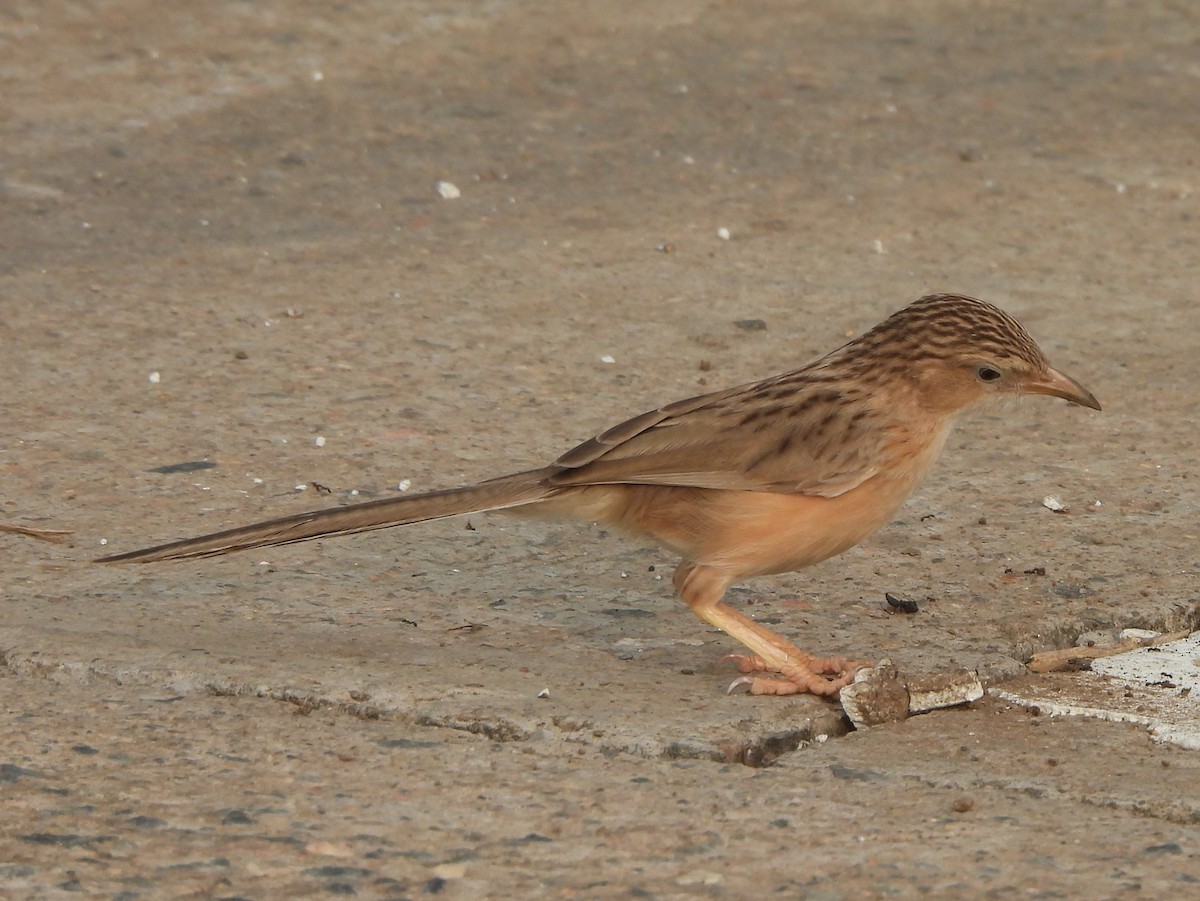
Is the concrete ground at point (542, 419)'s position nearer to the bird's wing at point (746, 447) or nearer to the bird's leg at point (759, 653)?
the bird's leg at point (759, 653)

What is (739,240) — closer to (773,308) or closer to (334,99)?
(773,308)

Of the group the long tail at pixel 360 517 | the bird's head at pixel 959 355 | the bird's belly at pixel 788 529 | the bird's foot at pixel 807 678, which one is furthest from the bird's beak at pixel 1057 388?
the long tail at pixel 360 517

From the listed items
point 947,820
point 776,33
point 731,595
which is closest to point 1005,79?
point 776,33

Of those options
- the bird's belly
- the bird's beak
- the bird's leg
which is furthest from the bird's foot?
the bird's beak

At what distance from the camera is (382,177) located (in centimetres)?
976

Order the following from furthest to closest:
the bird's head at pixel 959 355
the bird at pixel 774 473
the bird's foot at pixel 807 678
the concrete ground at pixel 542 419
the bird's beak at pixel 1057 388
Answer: the bird's beak at pixel 1057 388 < the bird's head at pixel 959 355 < the bird at pixel 774 473 < the bird's foot at pixel 807 678 < the concrete ground at pixel 542 419

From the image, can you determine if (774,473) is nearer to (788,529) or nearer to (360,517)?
(788,529)

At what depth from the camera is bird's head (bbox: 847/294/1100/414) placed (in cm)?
586

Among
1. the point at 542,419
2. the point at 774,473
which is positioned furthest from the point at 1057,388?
the point at 542,419

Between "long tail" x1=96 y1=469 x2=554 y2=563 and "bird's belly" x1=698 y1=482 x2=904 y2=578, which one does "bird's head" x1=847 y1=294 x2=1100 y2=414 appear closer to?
"bird's belly" x1=698 y1=482 x2=904 y2=578

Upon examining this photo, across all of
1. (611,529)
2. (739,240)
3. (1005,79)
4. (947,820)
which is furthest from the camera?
(1005,79)

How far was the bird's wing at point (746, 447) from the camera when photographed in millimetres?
5586

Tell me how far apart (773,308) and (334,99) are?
10.4ft

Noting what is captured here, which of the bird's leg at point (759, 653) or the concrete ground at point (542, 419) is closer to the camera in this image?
the concrete ground at point (542, 419)
